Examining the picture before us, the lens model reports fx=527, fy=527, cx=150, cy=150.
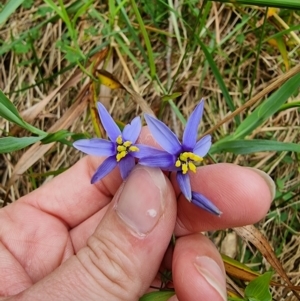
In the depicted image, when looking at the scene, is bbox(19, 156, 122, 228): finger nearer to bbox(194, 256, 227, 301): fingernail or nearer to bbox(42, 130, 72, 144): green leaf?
bbox(42, 130, 72, 144): green leaf

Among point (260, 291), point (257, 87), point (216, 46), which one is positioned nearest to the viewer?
point (260, 291)

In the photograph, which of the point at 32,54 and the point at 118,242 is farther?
the point at 32,54

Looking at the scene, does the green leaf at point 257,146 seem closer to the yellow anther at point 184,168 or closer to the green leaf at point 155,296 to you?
the yellow anther at point 184,168

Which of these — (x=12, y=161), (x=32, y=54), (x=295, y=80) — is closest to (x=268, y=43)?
(x=295, y=80)

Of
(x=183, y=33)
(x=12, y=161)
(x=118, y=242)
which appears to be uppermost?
(x=183, y=33)

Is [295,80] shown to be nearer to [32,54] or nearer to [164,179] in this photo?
[164,179]

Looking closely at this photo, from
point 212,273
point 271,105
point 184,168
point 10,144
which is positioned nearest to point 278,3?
point 271,105

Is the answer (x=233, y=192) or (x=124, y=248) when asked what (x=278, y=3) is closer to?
(x=233, y=192)

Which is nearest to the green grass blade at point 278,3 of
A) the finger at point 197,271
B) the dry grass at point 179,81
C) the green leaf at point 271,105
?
the green leaf at point 271,105
